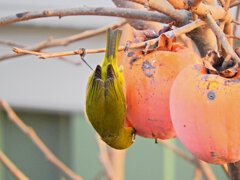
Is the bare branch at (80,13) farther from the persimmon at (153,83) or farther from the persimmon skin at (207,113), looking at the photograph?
the persimmon skin at (207,113)

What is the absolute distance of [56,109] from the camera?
4.54 meters

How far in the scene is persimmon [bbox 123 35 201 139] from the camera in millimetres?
1059

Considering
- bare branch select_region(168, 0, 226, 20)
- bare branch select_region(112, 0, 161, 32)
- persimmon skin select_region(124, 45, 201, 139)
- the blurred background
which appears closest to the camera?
bare branch select_region(168, 0, 226, 20)

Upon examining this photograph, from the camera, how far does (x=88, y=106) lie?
4.08ft

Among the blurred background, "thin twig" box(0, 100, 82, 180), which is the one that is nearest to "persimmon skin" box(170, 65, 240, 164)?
"thin twig" box(0, 100, 82, 180)

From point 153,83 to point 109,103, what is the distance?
0.22 meters

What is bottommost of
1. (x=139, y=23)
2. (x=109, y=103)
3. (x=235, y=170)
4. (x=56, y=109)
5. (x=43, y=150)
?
(x=56, y=109)

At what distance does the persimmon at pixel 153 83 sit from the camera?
106 cm

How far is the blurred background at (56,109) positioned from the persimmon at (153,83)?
3149 millimetres

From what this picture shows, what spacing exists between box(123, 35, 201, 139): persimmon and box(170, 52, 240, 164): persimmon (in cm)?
8

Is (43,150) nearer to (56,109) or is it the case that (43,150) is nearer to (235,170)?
(235,170)

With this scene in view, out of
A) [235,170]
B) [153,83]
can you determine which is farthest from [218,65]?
[235,170]

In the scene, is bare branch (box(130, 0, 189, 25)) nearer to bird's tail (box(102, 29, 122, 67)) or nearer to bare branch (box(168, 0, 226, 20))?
bare branch (box(168, 0, 226, 20))

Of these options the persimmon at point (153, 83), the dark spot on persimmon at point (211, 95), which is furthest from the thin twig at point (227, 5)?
the dark spot on persimmon at point (211, 95)
